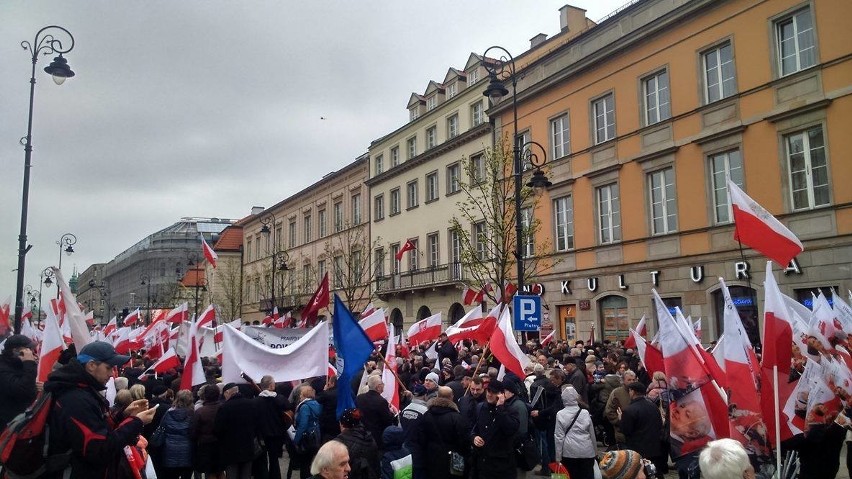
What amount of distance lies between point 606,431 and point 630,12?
19192 millimetres

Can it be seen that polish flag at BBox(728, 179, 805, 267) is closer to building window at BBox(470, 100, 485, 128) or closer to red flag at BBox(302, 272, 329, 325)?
red flag at BBox(302, 272, 329, 325)

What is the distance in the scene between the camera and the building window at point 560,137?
29.5 meters

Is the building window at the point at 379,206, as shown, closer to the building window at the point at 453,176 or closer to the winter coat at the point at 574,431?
the building window at the point at 453,176

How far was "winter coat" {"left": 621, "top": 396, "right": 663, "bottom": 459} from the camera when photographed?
8.27 metres

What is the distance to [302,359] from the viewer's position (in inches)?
391

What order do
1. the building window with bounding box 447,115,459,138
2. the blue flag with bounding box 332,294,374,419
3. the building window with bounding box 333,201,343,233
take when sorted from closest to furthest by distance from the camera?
the blue flag with bounding box 332,294,374,419 → the building window with bounding box 447,115,459,138 → the building window with bounding box 333,201,343,233

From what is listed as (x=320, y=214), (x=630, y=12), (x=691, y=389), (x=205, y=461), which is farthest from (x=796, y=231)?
(x=320, y=214)

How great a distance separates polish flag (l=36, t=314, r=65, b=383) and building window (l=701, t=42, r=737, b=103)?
2132 cm

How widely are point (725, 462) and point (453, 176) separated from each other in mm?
35312

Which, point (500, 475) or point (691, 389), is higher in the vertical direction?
point (691, 389)

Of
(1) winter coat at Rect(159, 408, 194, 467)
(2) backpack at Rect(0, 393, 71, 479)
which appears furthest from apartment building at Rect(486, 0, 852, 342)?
(2) backpack at Rect(0, 393, 71, 479)

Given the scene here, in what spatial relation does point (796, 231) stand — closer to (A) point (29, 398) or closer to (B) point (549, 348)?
(B) point (549, 348)

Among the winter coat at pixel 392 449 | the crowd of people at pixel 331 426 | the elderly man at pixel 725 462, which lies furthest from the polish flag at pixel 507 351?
the elderly man at pixel 725 462

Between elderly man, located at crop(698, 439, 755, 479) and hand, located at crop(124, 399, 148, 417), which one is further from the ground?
hand, located at crop(124, 399, 148, 417)
